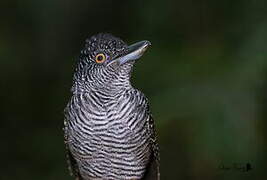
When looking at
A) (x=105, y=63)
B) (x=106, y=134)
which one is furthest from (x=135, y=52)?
(x=106, y=134)

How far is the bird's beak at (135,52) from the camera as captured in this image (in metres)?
3.35

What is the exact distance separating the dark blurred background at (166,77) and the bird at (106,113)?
1.01m

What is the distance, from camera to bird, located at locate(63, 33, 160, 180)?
356cm

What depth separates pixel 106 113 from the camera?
3588mm

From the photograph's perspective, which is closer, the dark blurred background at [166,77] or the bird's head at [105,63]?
the bird's head at [105,63]

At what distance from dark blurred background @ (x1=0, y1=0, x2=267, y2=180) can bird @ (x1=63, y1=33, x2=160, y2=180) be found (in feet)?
3.31

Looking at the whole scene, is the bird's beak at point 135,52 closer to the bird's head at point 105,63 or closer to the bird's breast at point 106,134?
the bird's head at point 105,63

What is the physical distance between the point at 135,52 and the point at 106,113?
16.7 inches

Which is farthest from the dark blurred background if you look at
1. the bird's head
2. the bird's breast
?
the bird's head

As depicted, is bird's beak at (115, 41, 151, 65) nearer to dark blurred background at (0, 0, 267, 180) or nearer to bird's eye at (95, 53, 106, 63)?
bird's eye at (95, 53, 106, 63)

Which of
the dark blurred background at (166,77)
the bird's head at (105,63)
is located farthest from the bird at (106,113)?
the dark blurred background at (166,77)

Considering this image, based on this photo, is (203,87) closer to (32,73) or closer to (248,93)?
(248,93)

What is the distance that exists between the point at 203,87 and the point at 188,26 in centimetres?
86

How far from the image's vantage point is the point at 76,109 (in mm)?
3697
